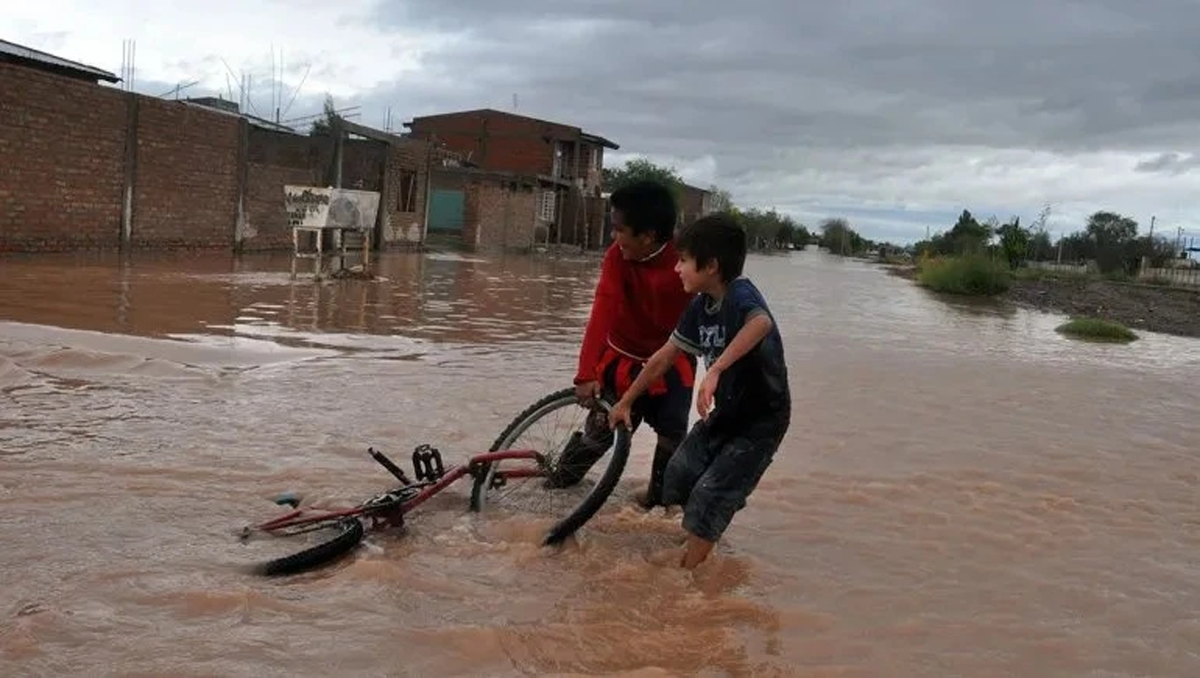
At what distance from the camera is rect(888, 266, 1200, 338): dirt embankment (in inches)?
946

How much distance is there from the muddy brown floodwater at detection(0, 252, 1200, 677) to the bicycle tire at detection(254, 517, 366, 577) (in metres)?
0.08

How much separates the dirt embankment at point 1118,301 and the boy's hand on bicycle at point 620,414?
2090cm

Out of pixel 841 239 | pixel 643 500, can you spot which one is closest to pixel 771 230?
pixel 841 239

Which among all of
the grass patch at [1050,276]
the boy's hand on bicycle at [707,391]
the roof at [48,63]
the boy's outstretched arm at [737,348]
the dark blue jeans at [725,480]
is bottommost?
the dark blue jeans at [725,480]

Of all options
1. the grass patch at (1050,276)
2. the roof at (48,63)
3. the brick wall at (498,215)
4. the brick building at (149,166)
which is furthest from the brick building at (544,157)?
the roof at (48,63)

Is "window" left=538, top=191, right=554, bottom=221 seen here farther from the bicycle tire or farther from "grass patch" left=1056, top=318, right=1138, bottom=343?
the bicycle tire

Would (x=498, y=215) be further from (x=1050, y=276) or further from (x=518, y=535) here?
(x=518, y=535)

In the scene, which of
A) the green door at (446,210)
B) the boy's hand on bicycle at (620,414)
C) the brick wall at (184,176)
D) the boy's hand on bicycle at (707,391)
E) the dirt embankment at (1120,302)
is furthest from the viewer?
the green door at (446,210)

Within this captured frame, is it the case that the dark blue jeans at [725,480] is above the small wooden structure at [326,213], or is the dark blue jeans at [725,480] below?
below

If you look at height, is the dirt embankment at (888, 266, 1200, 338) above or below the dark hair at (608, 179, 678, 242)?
below

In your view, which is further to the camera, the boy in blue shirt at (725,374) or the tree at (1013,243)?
the tree at (1013,243)

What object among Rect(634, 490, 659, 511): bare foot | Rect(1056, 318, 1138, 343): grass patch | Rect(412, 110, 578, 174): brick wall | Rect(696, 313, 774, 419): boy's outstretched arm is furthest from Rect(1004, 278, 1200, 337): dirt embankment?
Rect(412, 110, 578, 174): brick wall

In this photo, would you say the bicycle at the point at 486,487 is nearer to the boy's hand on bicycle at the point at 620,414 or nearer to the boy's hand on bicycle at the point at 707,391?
the boy's hand on bicycle at the point at 620,414

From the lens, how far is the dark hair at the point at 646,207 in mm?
4348
